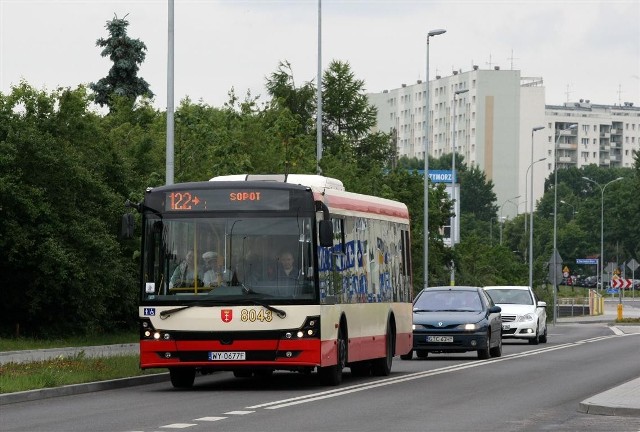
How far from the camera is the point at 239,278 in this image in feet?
71.4

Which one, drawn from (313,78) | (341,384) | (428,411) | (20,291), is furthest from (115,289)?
(313,78)

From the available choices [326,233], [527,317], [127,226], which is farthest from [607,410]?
[527,317]

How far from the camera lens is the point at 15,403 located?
1970 centimetres

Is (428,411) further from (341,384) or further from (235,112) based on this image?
(235,112)

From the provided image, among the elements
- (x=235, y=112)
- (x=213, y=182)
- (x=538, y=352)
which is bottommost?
(x=538, y=352)

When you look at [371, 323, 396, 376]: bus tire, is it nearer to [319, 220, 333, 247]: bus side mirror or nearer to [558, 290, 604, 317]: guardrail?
[319, 220, 333, 247]: bus side mirror

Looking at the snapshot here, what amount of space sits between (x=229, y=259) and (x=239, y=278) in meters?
0.29

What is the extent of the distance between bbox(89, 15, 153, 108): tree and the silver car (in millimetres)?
27960

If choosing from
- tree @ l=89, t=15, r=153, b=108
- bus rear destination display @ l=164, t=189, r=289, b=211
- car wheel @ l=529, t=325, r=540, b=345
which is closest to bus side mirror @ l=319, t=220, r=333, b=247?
bus rear destination display @ l=164, t=189, r=289, b=211

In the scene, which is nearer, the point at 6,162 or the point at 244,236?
the point at 244,236

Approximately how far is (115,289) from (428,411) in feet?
78.1

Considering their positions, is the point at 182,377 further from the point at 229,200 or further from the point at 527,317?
the point at 527,317

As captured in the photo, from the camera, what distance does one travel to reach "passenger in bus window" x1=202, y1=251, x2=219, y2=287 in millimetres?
21859

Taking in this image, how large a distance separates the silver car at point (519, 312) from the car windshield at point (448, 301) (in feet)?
30.4
